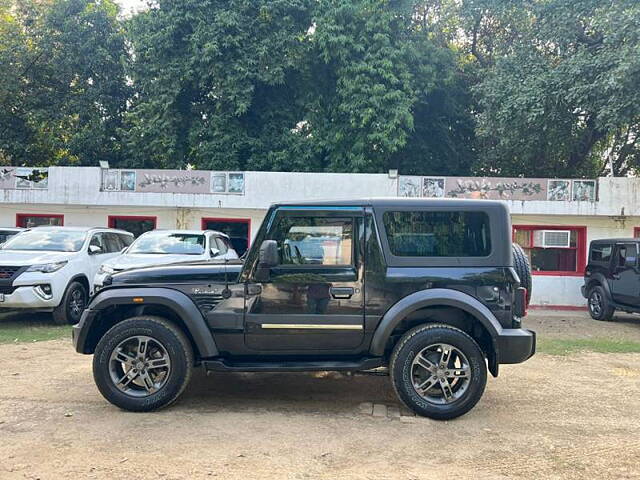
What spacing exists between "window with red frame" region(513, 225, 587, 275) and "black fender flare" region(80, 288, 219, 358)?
439 inches

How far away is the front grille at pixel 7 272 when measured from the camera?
26.9 feet

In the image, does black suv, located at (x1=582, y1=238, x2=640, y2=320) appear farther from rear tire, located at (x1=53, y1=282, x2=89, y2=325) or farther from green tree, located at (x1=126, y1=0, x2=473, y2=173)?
rear tire, located at (x1=53, y1=282, x2=89, y2=325)

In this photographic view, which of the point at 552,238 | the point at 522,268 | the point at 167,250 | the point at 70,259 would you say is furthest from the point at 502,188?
the point at 70,259

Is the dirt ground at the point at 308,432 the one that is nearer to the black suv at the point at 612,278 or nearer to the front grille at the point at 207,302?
the front grille at the point at 207,302

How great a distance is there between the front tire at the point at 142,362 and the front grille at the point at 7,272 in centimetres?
468

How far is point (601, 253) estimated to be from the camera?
38.1 ft

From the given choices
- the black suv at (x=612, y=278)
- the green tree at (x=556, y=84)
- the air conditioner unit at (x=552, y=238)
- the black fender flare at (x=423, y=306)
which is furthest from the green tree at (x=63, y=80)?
the black fender flare at (x=423, y=306)

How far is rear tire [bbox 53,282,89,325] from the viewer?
876cm

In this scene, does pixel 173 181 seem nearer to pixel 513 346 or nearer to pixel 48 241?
pixel 48 241

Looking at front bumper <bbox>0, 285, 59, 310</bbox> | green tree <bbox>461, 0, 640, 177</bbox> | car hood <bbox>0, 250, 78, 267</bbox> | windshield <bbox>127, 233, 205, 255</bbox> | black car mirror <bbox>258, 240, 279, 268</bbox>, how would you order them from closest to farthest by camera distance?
1. black car mirror <bbox>258, 240, 279, 268</bbox>
2. front bumper <bbox>0, 285, 59, 310</bbox>
3. car hood <bbox>0, 250, 78, 267</bbox>
4. windshield <bbox>127, 233, 205, 255</bbox>
5. green tree <bbox>461, 0, 640, 177</bbox>

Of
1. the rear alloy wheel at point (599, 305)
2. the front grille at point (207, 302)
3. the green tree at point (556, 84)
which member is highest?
the green tree at point (556, 84)

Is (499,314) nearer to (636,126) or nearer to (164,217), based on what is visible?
(164,217)

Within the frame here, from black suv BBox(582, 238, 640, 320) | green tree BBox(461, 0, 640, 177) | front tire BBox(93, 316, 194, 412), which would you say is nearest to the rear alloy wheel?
black suv BBox(582, 238, 640, 320)

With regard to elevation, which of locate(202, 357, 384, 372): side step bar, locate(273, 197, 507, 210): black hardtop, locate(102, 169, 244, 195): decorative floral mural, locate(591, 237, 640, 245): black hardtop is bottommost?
locate(202, 357, 384, 372): side step bar
